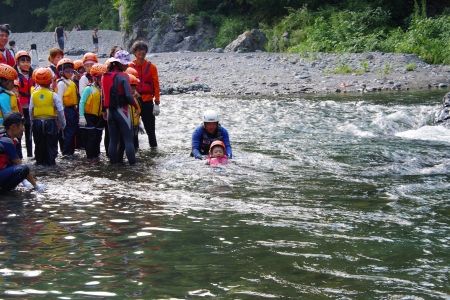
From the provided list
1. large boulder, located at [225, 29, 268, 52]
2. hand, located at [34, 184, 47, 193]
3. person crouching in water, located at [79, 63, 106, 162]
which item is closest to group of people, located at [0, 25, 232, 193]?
person crouching in water, located at [79, 63, 106, 162]

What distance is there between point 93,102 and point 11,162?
2.37m

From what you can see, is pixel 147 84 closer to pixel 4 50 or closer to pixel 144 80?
pixel 144 80

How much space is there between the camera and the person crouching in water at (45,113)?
31.8ft

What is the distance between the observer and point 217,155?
9.51 metres

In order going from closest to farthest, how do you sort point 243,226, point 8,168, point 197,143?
point 243,226
point 8,168
point 197,143

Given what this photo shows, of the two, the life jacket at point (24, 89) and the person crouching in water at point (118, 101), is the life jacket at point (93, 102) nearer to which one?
the person crouching in water at point (118, 101)

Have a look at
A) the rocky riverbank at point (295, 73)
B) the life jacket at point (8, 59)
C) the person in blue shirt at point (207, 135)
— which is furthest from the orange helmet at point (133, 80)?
the rocky riverbank at point (295, 73)

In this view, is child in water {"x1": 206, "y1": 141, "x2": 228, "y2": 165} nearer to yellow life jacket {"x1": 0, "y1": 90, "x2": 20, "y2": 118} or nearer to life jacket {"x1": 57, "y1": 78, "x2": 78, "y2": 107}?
life jacket {"x1": 57, "y1": 78, "x2": 78, "y2": 107}

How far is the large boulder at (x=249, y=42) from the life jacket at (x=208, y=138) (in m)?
20.9

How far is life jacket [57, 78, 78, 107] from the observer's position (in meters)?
10.5

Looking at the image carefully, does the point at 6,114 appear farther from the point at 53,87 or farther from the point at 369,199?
the point at 369,199

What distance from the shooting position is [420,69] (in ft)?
75.7

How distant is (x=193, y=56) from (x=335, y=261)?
82.8ft

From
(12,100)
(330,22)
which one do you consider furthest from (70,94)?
(330,22)
